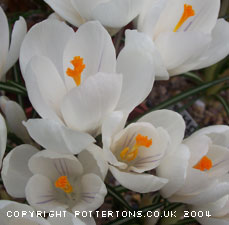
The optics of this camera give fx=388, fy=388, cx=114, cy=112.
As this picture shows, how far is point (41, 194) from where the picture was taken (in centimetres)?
73

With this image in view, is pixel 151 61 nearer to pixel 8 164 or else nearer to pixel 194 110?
pixel 8 164

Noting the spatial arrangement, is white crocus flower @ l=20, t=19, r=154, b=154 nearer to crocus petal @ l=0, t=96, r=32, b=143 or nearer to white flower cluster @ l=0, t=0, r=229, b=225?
white flower cluster @ l=0, t=0, r=229, b=225

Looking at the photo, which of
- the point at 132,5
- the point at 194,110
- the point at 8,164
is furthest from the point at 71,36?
the point at 194,110

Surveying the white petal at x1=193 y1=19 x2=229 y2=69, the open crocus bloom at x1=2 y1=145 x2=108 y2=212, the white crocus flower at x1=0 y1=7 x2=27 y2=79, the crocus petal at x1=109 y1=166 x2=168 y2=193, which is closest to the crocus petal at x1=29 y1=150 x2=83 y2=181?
the open crocus bloom at x1=2 y1=145 x2=108 y2=212

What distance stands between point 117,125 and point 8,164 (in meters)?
0.20

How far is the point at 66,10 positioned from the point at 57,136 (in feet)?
0.94

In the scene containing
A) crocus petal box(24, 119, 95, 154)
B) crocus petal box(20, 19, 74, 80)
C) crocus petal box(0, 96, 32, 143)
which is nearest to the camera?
crocus petal box(24, 119, 95, 154)

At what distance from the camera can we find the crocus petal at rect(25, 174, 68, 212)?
681mm

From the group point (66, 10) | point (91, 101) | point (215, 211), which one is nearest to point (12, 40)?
point (66, 10)

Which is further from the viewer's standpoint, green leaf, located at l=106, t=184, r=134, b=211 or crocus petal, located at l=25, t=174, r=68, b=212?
green leaf, located at l=106, t=184, r=134, b=211

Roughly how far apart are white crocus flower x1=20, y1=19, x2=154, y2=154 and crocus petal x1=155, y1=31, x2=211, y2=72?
0.28 ft

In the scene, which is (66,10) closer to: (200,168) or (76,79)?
(76,79)

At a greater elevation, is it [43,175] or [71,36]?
[71,36]

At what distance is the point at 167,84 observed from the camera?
1.88m
